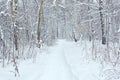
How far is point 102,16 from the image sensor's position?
2259 centimetres

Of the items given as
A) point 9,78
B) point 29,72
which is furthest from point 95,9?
point 9,78

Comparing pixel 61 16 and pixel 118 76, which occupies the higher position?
pixel 61 16

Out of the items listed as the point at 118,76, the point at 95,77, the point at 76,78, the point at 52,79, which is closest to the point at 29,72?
the point at 52,79

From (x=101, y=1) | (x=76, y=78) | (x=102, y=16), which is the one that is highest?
(x=101, y=1)

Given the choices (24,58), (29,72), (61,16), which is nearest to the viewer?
(29,72)

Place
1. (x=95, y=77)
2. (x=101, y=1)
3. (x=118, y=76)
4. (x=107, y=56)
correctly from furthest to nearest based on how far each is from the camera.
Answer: (x=101, y=1), (x=107, y=56), (x=95, y=77), (x=118, y=76)

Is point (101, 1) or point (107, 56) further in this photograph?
point (101, 1)

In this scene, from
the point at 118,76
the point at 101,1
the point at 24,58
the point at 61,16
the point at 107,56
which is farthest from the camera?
the point at 61,16

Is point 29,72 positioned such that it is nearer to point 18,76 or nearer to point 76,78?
point 18,76

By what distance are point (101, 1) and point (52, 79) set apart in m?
14.8

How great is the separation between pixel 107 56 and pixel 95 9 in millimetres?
11832

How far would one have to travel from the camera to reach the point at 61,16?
65.6 meters

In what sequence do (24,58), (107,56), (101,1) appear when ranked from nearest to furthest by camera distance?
(107,56)
(24,58)
(101,1)

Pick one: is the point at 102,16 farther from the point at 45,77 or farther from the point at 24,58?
the point at 45,77
